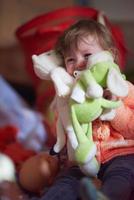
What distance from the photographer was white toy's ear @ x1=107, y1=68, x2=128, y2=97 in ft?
2.57

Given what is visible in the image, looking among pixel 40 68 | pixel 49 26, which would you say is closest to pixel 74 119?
pixel 40 68

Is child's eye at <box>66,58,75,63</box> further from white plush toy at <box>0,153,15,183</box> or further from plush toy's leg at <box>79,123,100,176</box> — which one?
white plush toy at <box>0,153,15,183</box>

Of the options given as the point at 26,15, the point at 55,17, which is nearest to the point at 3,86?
the point at 55,17

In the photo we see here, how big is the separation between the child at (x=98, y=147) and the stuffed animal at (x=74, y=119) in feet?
0.09

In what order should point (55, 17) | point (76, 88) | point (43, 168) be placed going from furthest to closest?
1. point (55, 17)
2. point (43, 168)
3. point (76, 88)

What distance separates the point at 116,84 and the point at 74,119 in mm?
94

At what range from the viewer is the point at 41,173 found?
995 millimetres

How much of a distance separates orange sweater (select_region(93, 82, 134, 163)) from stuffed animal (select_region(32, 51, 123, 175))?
4 centimetres

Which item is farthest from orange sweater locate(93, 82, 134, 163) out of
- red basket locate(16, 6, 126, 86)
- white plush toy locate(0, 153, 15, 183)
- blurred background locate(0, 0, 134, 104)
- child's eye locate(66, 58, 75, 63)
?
blurred background locate(0, 0, 134, 104)

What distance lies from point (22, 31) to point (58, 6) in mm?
432

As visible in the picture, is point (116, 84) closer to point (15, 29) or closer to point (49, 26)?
point (49, 26)

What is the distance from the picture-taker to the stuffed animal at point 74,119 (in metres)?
0.80

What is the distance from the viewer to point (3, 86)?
5.17ft

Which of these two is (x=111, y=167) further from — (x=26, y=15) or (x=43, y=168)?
(x=26, y=15)
